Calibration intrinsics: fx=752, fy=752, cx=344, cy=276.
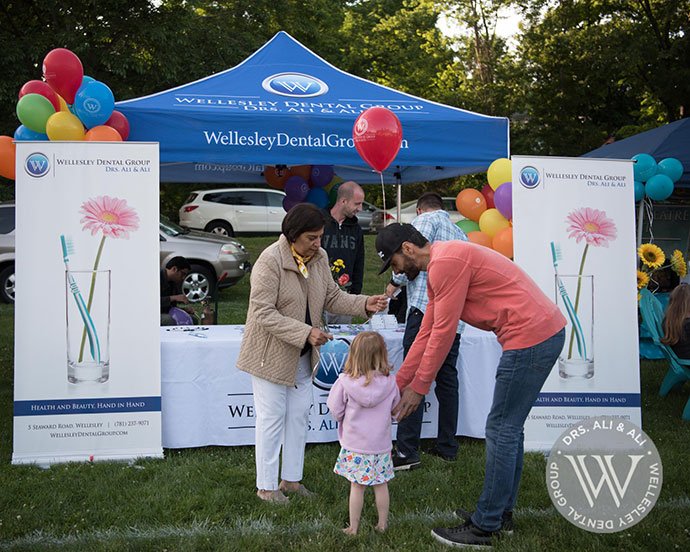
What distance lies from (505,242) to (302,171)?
2.99 metres

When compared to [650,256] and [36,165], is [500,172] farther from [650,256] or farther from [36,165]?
[36,165]

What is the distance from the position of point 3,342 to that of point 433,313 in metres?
6.78

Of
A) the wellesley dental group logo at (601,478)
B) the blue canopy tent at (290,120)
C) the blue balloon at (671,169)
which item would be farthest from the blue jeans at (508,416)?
the blue balloon at (671,169)

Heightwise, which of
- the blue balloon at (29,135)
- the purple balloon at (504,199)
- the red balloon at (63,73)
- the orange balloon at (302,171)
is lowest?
the purple balloon at (504,199)

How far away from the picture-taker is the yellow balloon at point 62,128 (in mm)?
5398

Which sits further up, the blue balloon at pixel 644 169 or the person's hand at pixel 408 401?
the blue balloon at pixel 644 169

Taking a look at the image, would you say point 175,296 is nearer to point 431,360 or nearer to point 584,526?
point 431,360

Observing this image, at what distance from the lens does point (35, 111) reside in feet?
18.0

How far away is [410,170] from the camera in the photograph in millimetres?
8180

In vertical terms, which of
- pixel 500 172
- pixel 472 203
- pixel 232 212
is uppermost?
pixel 232 212

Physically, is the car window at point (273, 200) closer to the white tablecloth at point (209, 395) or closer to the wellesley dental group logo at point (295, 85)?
the wellesley dental group logo at point (295, 85)

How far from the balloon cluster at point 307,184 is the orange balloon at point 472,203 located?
1792mm

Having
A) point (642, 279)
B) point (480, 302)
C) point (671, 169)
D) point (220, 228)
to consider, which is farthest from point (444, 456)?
point (220, 228)

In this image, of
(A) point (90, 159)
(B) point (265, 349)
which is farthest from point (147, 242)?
(B) point (265, 349)
